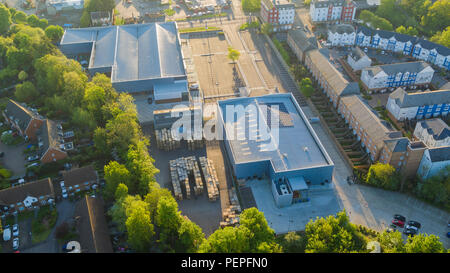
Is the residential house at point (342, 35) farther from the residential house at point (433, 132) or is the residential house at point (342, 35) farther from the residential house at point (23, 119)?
the residential house at point (23, 119)

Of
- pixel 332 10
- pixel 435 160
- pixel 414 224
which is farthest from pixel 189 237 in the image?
pixel 332 10

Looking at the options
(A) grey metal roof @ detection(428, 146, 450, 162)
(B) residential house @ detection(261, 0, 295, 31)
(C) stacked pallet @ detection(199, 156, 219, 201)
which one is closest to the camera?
(A) grey metal roof @ detection(428, 146, 450, 162)

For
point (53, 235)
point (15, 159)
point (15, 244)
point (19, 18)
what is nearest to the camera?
point (15, 244)

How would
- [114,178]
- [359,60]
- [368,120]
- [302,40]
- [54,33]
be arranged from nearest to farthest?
1. [114,178]
2. [368,120]
3. [359,60]
4. [302,40]
5. [54,33]

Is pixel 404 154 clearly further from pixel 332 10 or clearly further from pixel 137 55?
pixel 332 10

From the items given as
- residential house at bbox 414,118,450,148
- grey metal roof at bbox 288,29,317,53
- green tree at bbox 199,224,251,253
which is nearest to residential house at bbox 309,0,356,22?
grey metal roof at bbox 288,29,317,53

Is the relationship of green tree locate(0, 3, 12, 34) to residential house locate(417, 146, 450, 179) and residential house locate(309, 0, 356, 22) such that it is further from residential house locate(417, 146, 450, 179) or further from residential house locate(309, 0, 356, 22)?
residential house locate(417, 146, 450, 179)

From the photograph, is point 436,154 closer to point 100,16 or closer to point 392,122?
point 392,122

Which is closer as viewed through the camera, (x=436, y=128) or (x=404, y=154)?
(x=404, y=154)
